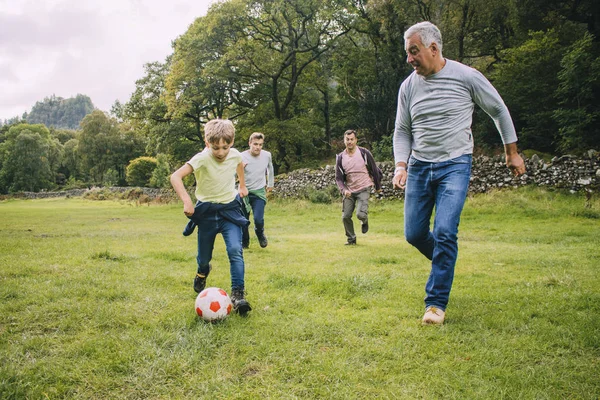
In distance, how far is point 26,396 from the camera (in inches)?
89.7

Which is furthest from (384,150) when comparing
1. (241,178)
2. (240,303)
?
(240,303)

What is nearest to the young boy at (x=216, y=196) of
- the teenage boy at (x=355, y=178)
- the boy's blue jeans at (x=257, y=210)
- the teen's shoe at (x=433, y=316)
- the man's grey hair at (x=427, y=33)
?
the teen's shoe at (x=433, y=316)

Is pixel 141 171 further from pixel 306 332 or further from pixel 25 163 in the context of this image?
pixel 306 332

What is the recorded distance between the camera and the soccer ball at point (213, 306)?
3.45 metres

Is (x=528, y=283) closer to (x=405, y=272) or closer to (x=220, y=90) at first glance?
(x=405, y=272)

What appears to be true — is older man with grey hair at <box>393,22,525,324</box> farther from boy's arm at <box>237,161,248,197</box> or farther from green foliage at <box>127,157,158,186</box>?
green foliage at <box>127,157,158,186</box>

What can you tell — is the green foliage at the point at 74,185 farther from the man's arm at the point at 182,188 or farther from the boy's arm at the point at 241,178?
the man's arm at the point at 182,188

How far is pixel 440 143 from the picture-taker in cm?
349

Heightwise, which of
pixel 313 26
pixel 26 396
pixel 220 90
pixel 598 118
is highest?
pixel 313 26

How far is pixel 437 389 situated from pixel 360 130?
24.1m

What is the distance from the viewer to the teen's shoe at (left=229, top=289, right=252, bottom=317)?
3.61 meters

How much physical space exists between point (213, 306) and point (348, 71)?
26168 mm

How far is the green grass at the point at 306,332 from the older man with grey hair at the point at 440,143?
1.77 feet

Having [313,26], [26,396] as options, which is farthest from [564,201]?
[313,26]
